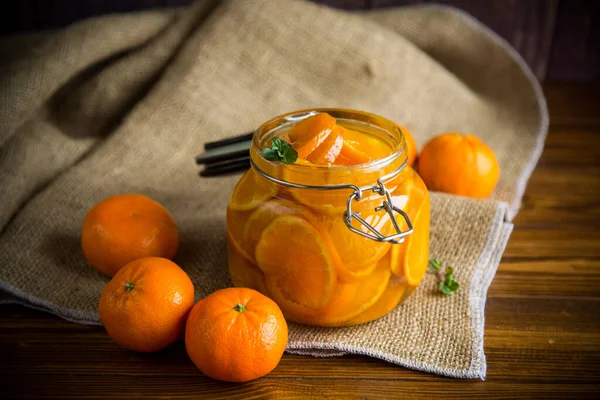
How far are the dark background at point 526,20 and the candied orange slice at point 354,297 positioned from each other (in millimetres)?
970

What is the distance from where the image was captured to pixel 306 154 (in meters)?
0.75

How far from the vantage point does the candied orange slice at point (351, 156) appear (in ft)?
2.46

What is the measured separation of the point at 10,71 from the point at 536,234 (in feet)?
3.14

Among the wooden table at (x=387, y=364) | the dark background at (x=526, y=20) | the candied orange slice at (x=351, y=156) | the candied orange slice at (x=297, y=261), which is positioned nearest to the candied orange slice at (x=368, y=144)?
the candied orange slice at (x=351, y=156)

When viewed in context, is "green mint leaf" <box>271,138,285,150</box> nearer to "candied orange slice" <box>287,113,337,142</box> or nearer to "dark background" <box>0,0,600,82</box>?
"candied orange slice" <box>287,113,337,142</box>

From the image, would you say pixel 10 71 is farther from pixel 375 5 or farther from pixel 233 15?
pixel 375 5

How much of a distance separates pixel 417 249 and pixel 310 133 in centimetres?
20

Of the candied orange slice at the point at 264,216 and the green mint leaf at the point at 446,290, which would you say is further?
the green mint leaf at the point at 446,290

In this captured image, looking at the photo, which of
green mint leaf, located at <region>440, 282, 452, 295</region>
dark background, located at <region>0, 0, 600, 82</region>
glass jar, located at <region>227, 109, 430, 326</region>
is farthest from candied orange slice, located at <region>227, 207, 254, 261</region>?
dark background, located at <region>0, 0, 600, 82</region>

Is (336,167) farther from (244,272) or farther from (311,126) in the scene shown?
(244,272)

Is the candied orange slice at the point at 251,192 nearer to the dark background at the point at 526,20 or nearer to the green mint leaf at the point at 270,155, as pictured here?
the green mint leaf at the point at 270,155

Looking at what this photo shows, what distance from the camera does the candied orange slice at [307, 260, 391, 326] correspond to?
748 mm

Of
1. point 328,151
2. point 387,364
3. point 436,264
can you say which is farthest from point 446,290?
point 328,151

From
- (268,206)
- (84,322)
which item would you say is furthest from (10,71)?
(268,206)
